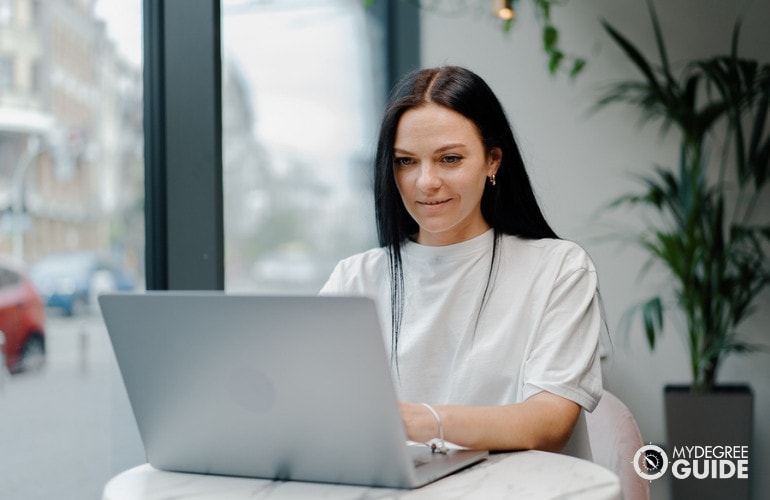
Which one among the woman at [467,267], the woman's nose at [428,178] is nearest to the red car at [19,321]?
the woman at [467,267]

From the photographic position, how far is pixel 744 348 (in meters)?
3.38

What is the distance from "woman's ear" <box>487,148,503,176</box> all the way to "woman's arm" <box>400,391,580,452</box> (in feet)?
1.57

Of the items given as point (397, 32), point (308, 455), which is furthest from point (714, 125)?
point (308, 455)

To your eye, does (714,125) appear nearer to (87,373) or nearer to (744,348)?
(744,348)

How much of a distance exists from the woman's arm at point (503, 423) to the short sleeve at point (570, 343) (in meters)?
0.03

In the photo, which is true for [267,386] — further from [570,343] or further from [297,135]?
[297,135]

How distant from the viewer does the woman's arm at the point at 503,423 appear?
4.20 feet

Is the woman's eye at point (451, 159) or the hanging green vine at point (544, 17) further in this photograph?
the hanging green vine at point (544, 17)

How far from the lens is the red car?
1958mm

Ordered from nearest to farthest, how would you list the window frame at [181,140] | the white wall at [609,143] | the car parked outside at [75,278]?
the car parked outside at [75,278] < the window frame at [181,140] < the white wall at [609,143]

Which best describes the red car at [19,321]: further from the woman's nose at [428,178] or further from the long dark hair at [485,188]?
the woman's nose at [428,178]

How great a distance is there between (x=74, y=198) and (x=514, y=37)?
227 centimetres

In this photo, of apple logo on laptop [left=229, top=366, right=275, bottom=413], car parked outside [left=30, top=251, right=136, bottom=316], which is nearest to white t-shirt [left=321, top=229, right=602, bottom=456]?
apple logo on laptop [left=229, top=366, right=275, bottom=413]

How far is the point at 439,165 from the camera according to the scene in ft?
5.63
